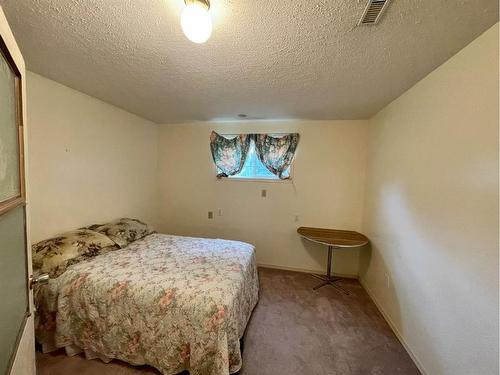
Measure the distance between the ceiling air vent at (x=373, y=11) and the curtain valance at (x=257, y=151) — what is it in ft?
6.84

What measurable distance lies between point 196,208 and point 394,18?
10.9 feet

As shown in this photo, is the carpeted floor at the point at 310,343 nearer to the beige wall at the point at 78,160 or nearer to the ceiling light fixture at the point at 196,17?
the beige wall at the point at 78,160

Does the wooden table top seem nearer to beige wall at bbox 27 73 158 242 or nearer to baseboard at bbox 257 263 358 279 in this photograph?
baseboard at bbox 257 263 358 279

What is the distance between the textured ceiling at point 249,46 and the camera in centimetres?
110

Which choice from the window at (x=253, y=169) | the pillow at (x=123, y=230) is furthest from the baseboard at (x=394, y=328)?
the pillow at (x=123, y=230)

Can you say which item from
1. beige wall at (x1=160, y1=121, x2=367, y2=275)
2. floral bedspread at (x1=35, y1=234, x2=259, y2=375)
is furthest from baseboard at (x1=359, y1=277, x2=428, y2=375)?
floral bedspread at (x1=35, y1=234, x2=259, y2=375)

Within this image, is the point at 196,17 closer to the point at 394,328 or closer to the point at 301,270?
the point at 394,328

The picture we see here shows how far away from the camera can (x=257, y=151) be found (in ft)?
11.1

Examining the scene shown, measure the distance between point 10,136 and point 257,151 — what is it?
2.77m

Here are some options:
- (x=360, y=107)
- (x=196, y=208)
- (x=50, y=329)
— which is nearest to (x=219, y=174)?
(x=196, y=208)

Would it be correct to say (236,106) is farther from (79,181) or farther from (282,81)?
(79,181)

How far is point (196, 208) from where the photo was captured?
3.70 m

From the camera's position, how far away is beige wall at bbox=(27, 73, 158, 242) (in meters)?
1.98

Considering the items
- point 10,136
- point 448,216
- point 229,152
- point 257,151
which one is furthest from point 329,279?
point 10,136
